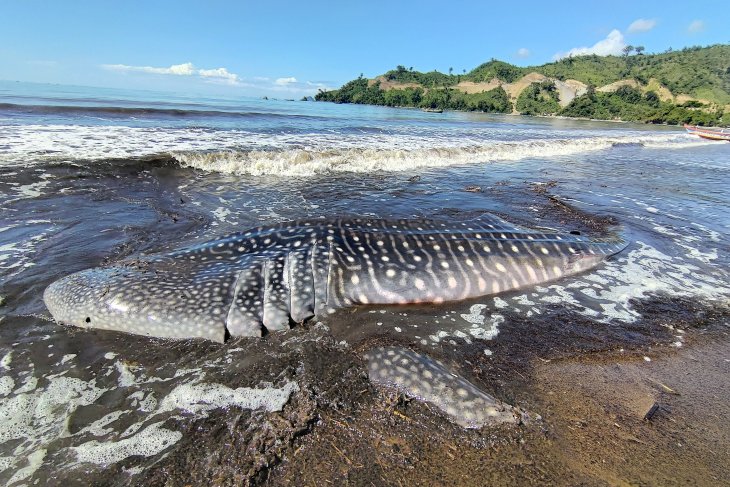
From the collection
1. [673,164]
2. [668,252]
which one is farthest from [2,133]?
[673,164]

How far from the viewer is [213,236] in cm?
627

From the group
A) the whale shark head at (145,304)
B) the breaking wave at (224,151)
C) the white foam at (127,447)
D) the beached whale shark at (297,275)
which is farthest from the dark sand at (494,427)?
the breaking wave at (224,151)

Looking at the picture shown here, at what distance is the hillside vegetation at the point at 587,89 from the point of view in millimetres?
95950

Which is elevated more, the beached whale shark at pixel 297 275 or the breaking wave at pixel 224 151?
the breaking wave at pixel 224 151

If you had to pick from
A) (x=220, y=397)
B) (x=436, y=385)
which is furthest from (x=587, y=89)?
(x=220, y=397)

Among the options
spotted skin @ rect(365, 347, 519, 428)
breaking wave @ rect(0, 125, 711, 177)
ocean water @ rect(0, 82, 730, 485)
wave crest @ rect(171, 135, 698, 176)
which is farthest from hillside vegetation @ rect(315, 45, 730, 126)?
spotted skin @ rect(365, 347, 519, 428)

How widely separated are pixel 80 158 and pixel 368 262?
11.3 meters

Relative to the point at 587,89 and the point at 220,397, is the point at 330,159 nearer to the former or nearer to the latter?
the point at 220,397

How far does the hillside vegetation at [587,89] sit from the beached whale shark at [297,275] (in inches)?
3822

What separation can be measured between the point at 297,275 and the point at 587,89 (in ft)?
486

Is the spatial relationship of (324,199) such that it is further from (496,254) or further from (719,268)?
(719,268)

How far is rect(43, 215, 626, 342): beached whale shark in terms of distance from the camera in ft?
12.3

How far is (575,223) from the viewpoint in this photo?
25.8ft

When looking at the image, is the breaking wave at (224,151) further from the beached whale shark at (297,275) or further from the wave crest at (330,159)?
the beached whale shark at (297,275)
